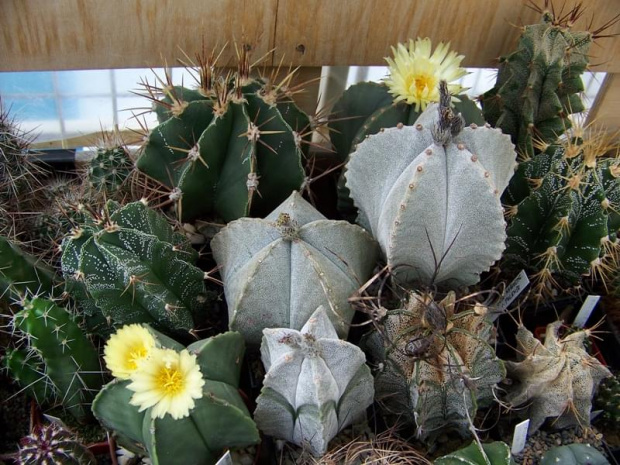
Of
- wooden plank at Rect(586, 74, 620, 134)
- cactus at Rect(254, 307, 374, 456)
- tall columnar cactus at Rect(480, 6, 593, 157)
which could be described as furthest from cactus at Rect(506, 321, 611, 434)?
wooden plank at Rect(586, 74, 620, 134)

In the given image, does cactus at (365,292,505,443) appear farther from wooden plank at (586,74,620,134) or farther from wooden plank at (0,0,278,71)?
wooden plank at (586,74,620,134)

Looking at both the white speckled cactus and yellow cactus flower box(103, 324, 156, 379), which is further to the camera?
the white speckled cactus

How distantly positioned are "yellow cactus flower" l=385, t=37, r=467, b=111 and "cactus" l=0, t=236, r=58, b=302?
0.80 m

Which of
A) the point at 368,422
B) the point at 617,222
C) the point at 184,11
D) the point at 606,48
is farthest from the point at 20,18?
the point at 606,48

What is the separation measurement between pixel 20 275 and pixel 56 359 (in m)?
0.19

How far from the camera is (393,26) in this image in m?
1.69

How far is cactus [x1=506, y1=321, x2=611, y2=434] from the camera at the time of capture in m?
1.30

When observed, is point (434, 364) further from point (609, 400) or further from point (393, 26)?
point (393, 26)

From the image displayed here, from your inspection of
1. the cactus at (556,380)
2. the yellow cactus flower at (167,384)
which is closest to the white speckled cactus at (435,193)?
the cactus at (556,380)

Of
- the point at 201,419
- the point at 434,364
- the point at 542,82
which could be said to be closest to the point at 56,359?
the point at 201,419

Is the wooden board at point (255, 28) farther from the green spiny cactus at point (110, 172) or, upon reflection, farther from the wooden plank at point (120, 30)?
the green spiny cactus at point (110, 172)

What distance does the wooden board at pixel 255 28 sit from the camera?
1521mm

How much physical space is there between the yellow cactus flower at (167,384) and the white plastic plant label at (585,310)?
923 mm

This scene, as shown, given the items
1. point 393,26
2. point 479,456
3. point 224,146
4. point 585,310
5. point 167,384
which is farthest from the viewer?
point 393,26
